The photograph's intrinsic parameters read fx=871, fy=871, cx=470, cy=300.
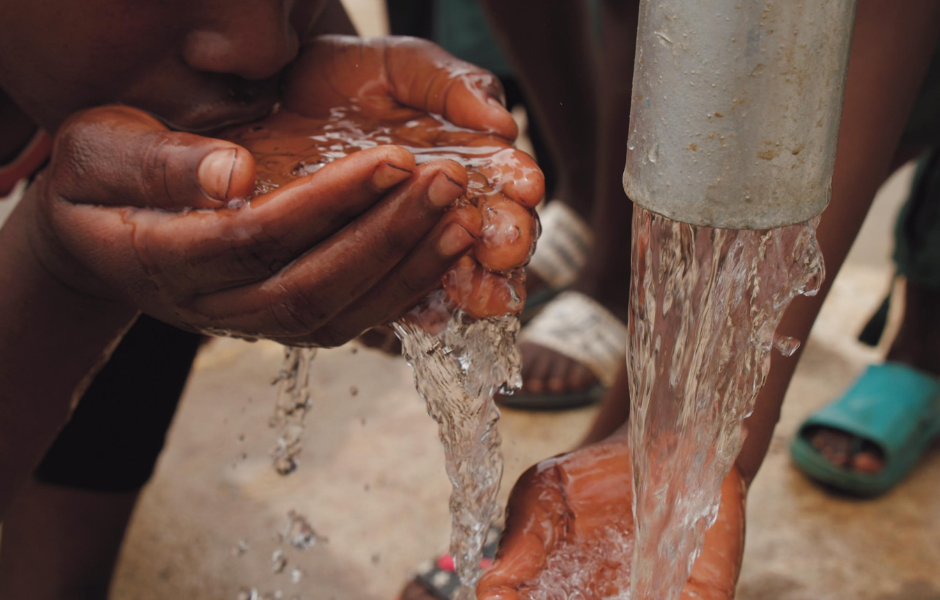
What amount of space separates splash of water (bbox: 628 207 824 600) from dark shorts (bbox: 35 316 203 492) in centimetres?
87

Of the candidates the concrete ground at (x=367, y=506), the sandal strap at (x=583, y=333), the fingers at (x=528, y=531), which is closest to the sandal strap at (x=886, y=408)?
the concrete ground at (x=367, y=506)

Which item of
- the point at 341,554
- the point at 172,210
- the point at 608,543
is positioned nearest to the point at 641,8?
the point at 172,210

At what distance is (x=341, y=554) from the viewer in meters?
1.68

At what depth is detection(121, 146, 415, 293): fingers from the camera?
0.74 m

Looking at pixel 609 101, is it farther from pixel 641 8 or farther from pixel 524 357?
pixel 641 8

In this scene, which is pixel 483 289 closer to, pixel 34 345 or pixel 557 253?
pixel 34 345

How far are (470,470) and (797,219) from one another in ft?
1.85

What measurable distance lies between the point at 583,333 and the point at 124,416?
114cm

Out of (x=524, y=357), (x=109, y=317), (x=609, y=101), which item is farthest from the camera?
(x=524, y=357)

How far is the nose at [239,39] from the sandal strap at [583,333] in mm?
1275

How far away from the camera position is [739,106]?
581mm

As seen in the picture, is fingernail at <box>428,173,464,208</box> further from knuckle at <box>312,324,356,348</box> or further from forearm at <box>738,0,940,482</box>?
forearm at <box>738,0,940,482</box>

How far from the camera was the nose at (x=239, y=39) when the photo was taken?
3.28ft

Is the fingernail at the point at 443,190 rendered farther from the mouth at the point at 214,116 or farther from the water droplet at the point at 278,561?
the water droplet at the point at 278,561
